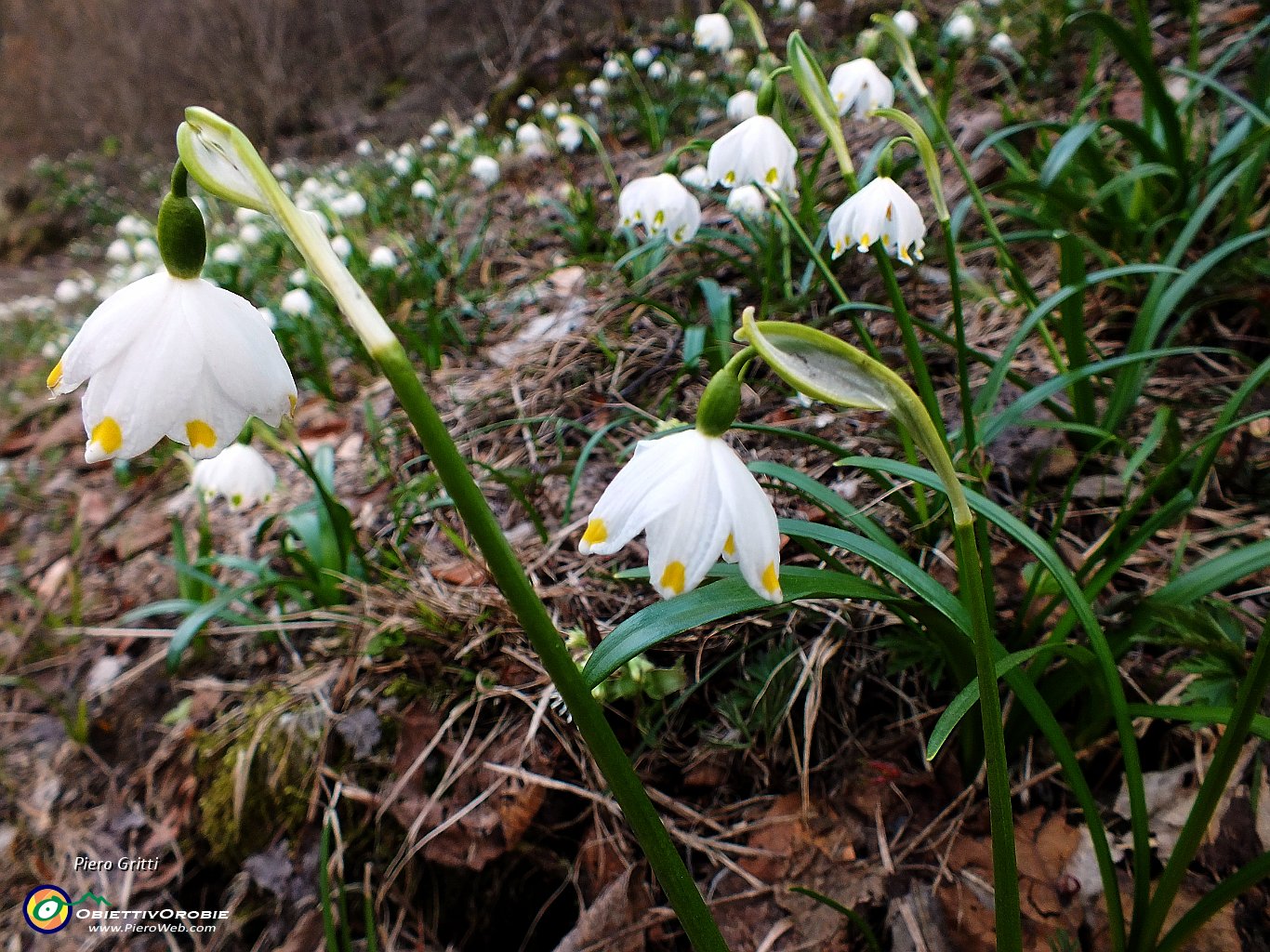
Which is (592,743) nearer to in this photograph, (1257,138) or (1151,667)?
(1151,667)

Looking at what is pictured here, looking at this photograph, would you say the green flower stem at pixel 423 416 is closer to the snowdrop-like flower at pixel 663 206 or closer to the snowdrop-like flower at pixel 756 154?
the snowdrop-like flower at pixel 756 154

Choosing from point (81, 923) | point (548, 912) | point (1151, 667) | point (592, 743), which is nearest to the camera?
point (592, 743)

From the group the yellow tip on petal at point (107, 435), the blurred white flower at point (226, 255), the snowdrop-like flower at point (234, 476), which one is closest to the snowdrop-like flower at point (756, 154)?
the yellow tip on petal at point (107, 435)

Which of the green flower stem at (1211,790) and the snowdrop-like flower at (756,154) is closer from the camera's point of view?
the green flower stem at (1211,790)

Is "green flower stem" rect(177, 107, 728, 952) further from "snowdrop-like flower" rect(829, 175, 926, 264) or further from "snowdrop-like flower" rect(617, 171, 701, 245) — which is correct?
"snowdrop-like flower" rect(617, 171, 701, 245)

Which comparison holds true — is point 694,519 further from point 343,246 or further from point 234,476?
point 343,246

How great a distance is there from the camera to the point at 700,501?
0.69 m

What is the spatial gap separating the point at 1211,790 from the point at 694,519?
65 centimetres

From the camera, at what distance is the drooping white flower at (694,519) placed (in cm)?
68

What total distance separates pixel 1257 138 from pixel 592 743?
202 centimetres

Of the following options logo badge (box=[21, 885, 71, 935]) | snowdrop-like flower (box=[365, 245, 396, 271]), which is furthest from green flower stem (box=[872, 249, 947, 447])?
snowdrop-like flower (box=[365, 245, 396, 271])

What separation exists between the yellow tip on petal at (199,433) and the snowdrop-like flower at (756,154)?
3.91ft

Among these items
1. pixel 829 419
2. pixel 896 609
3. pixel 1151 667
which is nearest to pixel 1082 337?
pixel 829 419

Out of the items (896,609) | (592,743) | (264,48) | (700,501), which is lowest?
(896,609)
